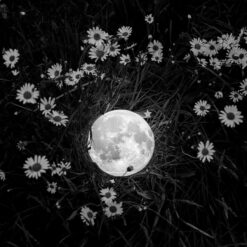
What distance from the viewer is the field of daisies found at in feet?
4.74

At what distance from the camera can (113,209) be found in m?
1.37

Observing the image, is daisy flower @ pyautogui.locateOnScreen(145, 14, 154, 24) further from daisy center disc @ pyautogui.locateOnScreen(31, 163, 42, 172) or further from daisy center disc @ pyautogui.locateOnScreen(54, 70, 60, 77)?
daisy center disc @ pyautogui.locateOnScreen(31, 163, 42, 172)

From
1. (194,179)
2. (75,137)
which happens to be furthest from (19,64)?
(194,179)

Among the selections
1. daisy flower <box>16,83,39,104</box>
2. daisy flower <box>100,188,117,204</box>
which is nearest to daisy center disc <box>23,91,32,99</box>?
daisy flower <box>16,83,39,104</box>

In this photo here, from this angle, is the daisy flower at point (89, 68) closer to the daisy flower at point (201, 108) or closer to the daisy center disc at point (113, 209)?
the daisy flower at point (201, 108)

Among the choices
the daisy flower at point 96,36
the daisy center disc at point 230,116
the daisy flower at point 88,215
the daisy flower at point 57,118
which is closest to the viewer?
the daisy flower at point 88,215

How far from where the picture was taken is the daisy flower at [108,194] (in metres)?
1.39

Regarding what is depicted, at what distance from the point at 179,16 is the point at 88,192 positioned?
1.02m

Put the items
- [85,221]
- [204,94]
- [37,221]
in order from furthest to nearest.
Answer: [204,94], [37,221], [85,221]

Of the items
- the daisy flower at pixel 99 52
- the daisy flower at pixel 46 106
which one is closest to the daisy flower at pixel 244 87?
the daisy flower at pixel 99 52

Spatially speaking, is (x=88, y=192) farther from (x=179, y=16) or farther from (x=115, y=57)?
(x=179, y=16)

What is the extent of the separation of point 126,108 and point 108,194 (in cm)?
45

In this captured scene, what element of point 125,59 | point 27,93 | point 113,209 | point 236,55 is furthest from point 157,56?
point 113,209

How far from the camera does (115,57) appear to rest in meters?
1.78
